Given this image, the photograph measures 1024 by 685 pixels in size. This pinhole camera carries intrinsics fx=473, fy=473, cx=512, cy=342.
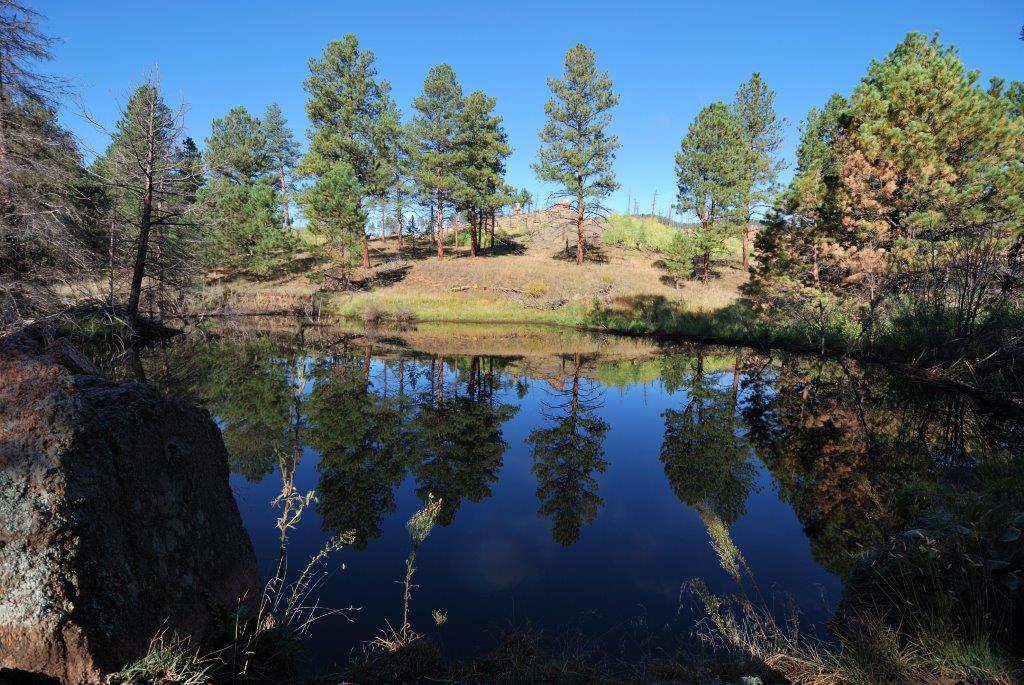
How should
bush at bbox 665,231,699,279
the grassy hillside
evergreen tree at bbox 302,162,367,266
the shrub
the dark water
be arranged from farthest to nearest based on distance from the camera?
bush at bbox 665,231,699,279 → evergreen tree at bbox 302,162,367,266 → the grassy hillside → the shrub → the dark water

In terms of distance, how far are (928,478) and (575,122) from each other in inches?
1573

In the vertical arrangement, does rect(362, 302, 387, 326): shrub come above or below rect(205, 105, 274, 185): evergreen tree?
below

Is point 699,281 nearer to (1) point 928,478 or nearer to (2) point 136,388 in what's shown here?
(1) point 928,478

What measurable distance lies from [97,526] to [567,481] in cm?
591

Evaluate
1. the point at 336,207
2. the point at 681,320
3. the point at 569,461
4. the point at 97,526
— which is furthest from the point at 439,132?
the point at 97,526

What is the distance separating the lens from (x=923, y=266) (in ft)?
52.9

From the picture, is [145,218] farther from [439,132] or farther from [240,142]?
[240,142]

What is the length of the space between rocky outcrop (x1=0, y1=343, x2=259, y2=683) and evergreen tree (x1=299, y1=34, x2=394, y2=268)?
129ft

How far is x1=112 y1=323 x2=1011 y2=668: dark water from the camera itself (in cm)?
421

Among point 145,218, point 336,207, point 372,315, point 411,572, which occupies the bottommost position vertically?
point 411,572


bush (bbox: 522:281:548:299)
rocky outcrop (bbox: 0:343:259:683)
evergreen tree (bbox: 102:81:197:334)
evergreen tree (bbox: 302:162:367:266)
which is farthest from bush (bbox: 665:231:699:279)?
rocky outcrop (bbox: 0:343:259:683)

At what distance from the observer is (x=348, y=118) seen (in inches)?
1665

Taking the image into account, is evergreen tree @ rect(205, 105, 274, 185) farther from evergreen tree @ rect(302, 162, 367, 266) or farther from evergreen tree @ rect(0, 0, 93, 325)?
evergreen tree @ rect(0, 0, 93, 325)

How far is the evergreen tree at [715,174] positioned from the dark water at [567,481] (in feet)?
92.6
